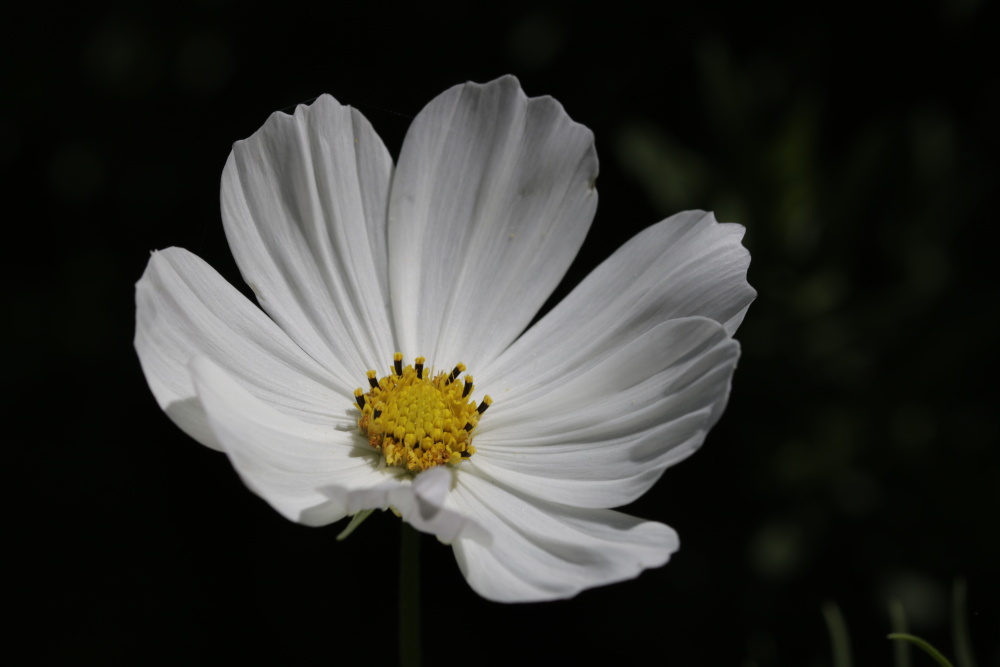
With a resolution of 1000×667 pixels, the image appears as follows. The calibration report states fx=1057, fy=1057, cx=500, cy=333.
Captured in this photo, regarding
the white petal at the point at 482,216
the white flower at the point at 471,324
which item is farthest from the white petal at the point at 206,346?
the white petal at the point at 482,216

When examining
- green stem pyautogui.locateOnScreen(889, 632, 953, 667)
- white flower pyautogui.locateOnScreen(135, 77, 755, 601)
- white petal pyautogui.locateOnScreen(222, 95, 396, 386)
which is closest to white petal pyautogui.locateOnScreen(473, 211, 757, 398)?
white flower pyautogui.locateOnScreen(135, 77, 755, 601)

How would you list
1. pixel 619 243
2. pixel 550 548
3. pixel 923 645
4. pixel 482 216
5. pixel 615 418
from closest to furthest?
pixel 923 645 → pixel 550 548 → pixel 615 418 → pixel 482 216 → pixel 619 243

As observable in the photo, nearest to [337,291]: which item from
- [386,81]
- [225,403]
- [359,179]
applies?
[359,179]

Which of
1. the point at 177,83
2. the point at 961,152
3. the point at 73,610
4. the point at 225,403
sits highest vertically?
the point at 177,83

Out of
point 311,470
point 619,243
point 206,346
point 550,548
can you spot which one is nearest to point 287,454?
point 311,470

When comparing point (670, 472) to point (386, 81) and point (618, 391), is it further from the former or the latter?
point (386, 81)

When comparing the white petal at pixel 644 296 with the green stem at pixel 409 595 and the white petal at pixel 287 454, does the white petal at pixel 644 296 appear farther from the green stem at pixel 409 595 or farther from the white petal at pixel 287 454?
the green stem at pixel 409 595

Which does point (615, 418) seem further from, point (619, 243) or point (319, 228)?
point (619, 243)
